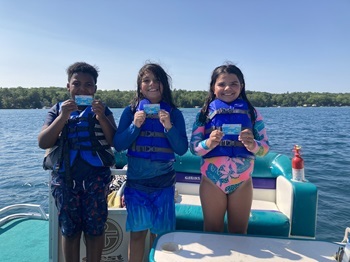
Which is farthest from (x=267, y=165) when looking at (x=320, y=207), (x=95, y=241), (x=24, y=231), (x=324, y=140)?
(x=324, y=140)

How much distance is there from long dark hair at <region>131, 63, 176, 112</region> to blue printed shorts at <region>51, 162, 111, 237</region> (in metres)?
0.62

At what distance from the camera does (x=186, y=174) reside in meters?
4.09

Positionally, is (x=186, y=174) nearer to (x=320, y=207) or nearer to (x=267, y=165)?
(x=267, y=165)

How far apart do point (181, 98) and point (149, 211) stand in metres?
33.7

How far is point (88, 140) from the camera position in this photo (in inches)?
87.3

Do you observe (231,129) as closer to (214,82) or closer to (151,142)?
(214,82)

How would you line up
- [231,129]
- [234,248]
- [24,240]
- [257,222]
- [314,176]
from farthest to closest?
[314,176]
[24,240]
[257,222]
[231,129]
[234,248]

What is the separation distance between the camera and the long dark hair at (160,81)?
7.59 ft

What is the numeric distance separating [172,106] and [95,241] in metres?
1.16

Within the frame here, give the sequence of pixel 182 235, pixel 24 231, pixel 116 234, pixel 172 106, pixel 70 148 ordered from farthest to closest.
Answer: pixel 24 231 → pixel 116 234 → pixel 172 106 → pixel 70 148 → pixel 182 235

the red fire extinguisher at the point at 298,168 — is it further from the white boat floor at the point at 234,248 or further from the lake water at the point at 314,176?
the lake water at the point at 314,176

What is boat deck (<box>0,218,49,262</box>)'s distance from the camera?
3131 millimetres

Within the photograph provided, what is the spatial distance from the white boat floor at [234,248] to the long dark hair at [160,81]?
3.34 ft

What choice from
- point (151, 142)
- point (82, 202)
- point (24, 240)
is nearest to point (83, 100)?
point (151, 142)
